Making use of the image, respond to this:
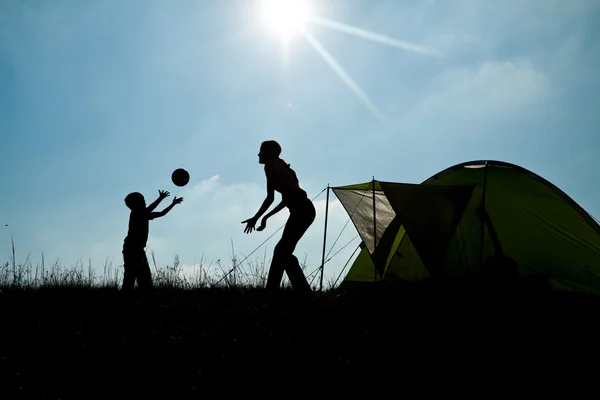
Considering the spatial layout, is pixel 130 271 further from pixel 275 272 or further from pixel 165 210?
pixel 275 272

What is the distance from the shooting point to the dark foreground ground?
13.3ft

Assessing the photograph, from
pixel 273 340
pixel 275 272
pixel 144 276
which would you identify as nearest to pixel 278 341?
pixel 273 340

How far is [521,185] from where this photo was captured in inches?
334

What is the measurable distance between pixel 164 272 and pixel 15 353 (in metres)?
4.06

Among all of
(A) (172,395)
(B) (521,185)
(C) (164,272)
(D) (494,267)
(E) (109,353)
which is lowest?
(A) (172,395)

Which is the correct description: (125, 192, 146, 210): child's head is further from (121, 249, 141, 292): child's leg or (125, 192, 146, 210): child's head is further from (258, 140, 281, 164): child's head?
A: (258, 140, 281, 164): child's head

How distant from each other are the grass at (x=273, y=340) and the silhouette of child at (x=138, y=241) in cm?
61

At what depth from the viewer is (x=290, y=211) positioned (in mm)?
6660

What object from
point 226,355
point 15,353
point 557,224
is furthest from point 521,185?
point 15,353

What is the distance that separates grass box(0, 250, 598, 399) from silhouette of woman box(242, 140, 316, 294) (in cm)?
27

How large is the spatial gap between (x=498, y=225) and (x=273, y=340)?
462 cm

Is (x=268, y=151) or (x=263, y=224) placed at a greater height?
(x=268, y=151)

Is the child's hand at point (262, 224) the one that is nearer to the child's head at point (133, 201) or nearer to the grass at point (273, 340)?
the grass at point (273, 340)

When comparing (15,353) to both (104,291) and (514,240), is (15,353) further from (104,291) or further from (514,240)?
(514,240)
